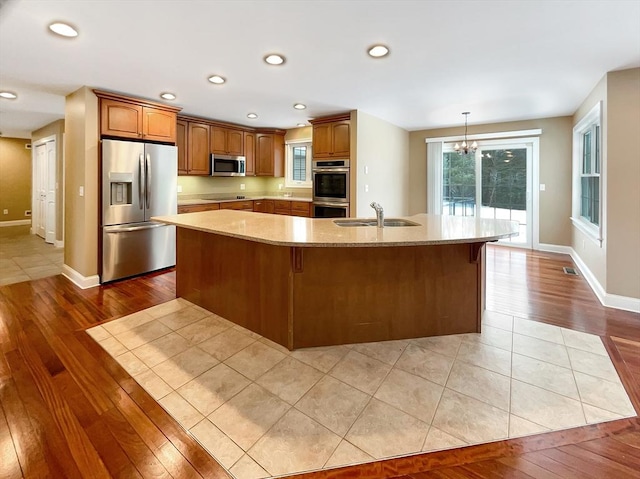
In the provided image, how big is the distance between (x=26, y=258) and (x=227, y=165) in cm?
355

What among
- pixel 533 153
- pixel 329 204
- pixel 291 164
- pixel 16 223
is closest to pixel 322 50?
pixel 329 204

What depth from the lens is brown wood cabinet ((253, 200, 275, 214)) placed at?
632 cm

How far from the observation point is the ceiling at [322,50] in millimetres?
2197

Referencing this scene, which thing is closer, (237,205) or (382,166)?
(382,166)

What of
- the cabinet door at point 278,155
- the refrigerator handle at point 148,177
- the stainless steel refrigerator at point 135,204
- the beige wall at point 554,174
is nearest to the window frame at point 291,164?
the cabinet door at point 278,155

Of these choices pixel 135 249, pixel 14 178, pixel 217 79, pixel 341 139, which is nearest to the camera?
pixel 217 79

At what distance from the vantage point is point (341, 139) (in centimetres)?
507

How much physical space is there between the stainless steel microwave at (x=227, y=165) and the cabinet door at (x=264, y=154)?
39 centimetres

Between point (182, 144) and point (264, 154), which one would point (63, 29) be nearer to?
point (182, 144)

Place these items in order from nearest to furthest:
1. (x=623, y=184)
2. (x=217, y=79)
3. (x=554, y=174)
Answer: (x=623, y=184) → (x=217, y=79) → (x=554, y=174)

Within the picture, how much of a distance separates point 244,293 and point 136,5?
2.14m

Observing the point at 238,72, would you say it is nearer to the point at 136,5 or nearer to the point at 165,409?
the point at 136,5

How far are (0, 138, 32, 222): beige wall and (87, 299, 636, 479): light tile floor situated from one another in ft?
26.4

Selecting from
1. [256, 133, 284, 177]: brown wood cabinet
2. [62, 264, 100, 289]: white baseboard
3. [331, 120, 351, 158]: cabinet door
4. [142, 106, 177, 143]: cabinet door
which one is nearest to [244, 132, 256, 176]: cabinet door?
[256, 133, 284, 177]: brown wood cabinet
